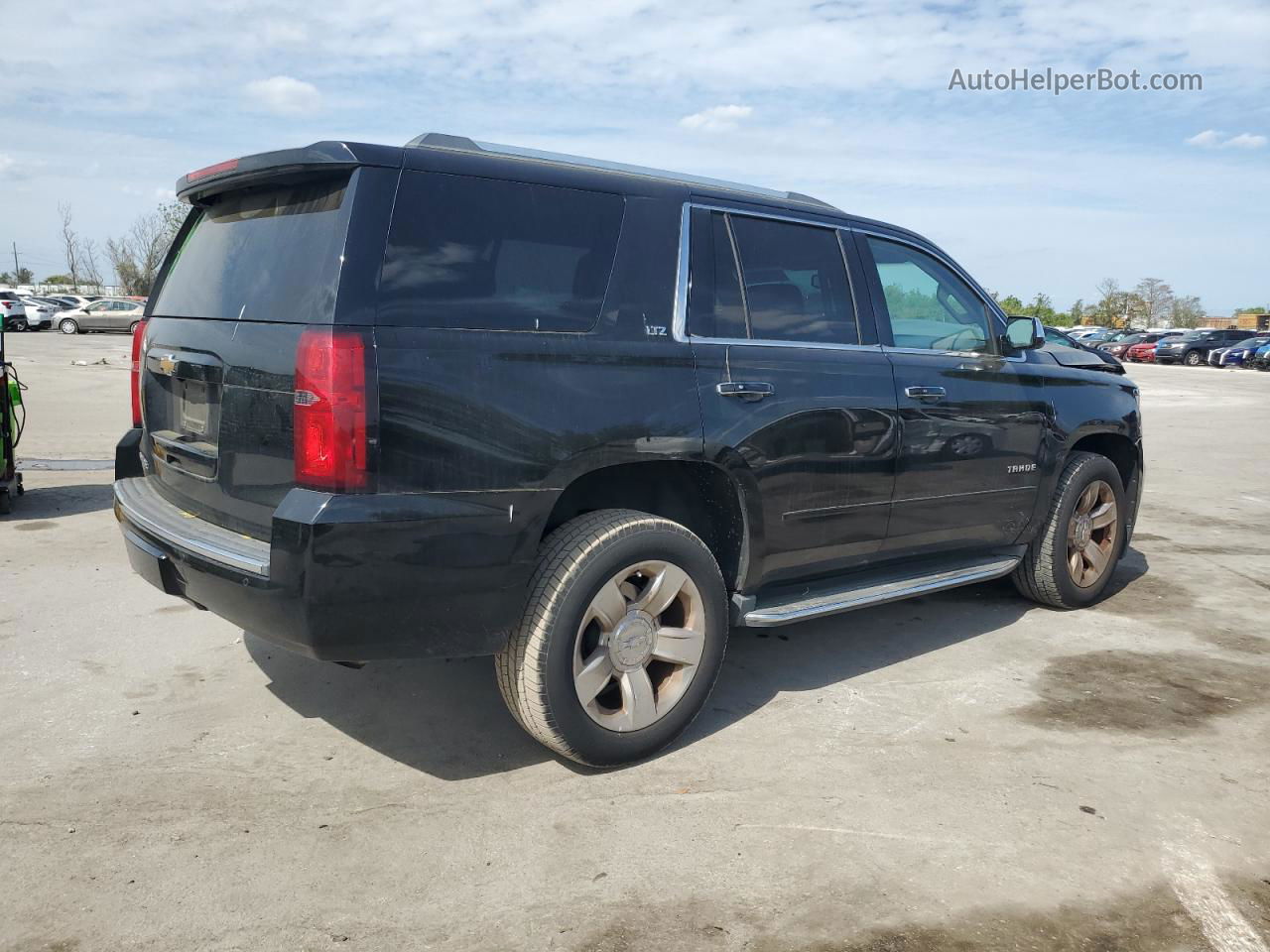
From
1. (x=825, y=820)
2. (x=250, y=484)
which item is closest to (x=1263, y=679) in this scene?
(x=825, y=820)

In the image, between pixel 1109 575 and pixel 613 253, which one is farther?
pixel 1109 575

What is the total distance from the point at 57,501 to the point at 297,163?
569cm

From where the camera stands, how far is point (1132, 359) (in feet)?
149

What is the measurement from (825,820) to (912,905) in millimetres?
499

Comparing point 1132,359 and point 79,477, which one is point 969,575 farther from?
point 1132,359

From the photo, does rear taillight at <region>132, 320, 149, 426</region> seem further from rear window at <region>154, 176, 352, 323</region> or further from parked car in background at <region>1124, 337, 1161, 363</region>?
parked car in background at <region>1124, 337, 1161, 363</region>

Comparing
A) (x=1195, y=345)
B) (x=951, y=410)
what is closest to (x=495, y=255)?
(x=951, y=410)

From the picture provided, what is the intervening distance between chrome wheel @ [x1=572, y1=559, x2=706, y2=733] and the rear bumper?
0.33 meters

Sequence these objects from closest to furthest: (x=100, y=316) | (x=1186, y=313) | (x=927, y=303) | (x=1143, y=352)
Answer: (x=927, y=303) → (x=100, y=316) → (x=1143, y=352) → (x=1186, y=313)

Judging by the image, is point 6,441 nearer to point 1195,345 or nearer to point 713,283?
point 713,283

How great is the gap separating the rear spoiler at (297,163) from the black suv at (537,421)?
1cm

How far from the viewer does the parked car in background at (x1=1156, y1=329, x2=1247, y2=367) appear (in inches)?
1660

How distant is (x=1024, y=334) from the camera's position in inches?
205

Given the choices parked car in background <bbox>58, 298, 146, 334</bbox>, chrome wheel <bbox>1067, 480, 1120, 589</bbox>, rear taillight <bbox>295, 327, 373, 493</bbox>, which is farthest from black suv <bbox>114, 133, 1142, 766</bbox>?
parked car in background <bbox>58, 298, 146, 334</bbox>
